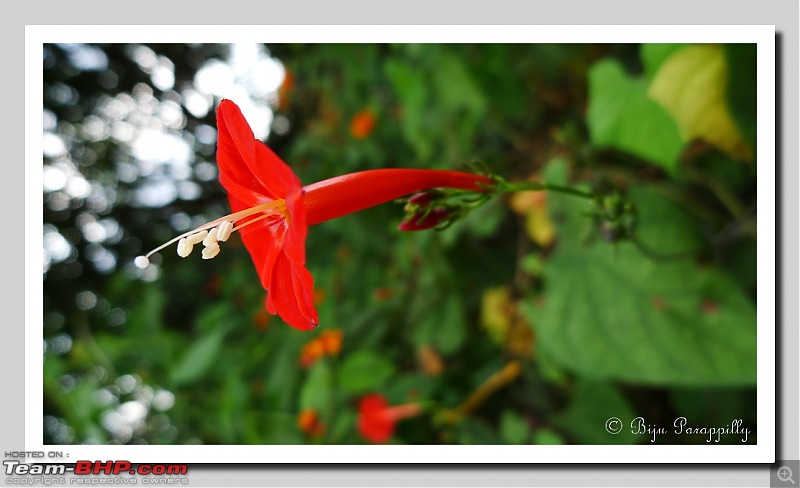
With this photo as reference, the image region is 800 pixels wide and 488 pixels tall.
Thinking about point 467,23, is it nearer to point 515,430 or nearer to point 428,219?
A: point 428,219

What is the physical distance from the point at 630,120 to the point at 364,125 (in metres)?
0.96

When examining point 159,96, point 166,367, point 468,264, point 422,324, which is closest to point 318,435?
point 422,324

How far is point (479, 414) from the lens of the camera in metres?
1.52

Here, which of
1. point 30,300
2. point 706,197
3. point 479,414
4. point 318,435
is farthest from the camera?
point 479,414

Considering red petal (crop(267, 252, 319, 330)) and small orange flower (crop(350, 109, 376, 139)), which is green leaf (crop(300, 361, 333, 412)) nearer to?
small orange flower (crop(350, 109, 376, 139))

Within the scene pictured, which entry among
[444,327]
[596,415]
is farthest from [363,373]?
[596,415]

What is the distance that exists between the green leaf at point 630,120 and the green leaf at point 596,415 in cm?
45

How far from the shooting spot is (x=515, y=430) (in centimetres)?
123

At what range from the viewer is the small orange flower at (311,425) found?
1.35 meters

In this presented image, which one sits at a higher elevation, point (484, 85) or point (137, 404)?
point (484, 85)

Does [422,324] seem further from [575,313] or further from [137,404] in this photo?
[137,404]

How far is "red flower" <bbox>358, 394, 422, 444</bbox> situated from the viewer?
4.45 feet

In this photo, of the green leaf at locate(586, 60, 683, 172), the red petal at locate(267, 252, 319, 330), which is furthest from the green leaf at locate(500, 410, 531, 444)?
the red petal at locate(267, 252, 319, 330)

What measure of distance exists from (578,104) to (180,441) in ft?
4.56
